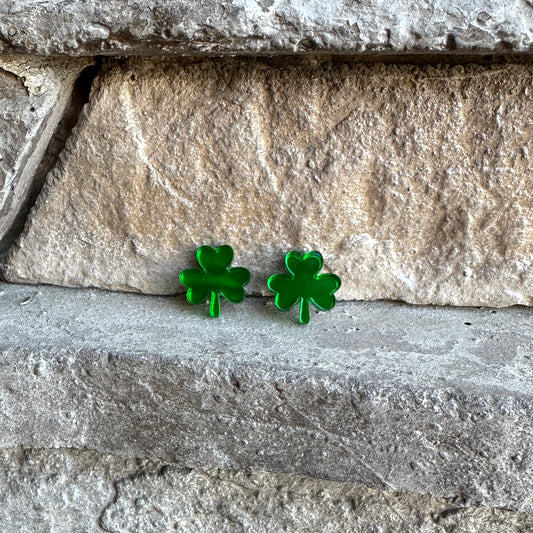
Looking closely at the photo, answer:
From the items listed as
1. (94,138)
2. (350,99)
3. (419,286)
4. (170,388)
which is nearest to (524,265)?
(419,286)

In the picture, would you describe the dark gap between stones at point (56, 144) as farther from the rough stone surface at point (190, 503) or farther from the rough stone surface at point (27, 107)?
the rough stone surface at point (190, 503)

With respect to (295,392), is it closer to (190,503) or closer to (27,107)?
(190,503)

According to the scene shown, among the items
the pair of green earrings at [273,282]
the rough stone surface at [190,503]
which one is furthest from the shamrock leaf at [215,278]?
the rough stone surface at [190,503]

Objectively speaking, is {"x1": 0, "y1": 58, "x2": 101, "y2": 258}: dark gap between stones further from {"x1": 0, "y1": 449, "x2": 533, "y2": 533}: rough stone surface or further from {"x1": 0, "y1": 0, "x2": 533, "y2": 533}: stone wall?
{"x1": 0, "y1": 449, "x2": 533, "y2": 533}: rough stone surface

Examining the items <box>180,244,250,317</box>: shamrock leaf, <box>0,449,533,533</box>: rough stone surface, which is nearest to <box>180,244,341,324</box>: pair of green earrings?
<box>180,244,250,317</box>: shamrock leaf

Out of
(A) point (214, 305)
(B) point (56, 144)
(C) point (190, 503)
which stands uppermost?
(B) point (56, 144)

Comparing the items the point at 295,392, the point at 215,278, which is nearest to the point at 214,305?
the point at 215,278

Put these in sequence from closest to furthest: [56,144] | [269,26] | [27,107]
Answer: [269,26] → [27,107] → [56,144]
